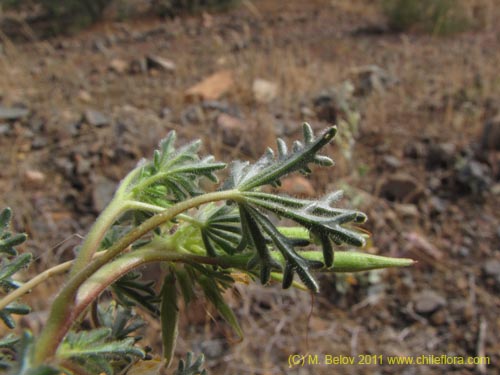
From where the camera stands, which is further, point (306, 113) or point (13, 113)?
point (13, 113)

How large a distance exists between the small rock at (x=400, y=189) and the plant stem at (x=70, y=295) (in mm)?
3424

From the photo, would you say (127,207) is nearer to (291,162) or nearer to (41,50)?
(291,162)

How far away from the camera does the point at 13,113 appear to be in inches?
207

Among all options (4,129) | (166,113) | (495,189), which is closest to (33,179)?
(4,129)

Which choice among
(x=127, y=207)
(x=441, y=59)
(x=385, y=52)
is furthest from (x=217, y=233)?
(x=385, y=52)

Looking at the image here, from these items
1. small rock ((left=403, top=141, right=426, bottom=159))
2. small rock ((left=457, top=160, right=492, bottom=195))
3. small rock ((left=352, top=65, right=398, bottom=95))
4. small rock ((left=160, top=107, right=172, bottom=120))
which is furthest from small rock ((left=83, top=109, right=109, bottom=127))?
small rock ((left=457, top=160, right=492, bottom=195))

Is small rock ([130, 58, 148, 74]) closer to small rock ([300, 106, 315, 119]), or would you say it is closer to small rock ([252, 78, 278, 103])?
small rock ([252, 78, 278, 103])

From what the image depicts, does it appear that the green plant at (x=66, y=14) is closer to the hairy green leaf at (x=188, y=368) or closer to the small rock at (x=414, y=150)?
the small rock at (x=414, y=150)

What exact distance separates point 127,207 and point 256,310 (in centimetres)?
247

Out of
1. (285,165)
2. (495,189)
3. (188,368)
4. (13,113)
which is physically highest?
(285,165)

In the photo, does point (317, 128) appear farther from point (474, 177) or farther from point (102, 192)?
point (102, 192)

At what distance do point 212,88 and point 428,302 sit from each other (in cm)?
329

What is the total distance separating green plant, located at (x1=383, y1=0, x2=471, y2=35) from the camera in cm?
771

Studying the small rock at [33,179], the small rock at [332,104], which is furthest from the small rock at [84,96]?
the small rock at [332,104]
